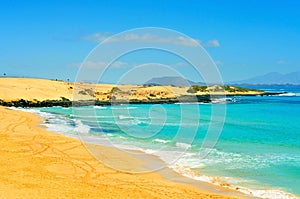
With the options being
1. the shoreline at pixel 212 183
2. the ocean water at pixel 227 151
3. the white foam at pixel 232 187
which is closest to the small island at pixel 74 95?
the ocean water at pixel 227 151

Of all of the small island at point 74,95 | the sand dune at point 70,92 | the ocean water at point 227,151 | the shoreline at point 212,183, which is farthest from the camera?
the sand dune at point 70,92

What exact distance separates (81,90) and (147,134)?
6412 centimetres

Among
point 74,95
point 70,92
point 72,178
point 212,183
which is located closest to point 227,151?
point 212,183

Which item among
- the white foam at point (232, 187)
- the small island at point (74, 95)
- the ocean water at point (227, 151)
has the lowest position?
the white foam at point (232, 187)

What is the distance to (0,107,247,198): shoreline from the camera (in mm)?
14906

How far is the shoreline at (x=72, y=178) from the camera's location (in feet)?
48.9

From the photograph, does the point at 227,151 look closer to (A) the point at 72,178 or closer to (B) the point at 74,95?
(A) the point at 72,178

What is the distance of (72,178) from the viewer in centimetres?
1706

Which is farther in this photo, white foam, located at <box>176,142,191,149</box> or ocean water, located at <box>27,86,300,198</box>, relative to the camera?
white foam, located at <box>176,142,191,149</box>

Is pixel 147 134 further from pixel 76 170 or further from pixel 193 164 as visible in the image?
pixel 76 170

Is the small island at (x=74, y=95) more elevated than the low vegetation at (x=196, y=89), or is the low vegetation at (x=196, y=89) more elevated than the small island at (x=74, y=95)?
the low vegetation at (x=196, y=89)

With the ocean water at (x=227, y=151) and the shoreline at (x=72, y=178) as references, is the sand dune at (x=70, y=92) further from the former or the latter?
the shoreline at (x=72, y=178)

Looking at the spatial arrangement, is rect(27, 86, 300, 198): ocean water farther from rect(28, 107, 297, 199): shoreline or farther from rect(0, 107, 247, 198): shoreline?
rect(0, 107, 247, 198): shoreline

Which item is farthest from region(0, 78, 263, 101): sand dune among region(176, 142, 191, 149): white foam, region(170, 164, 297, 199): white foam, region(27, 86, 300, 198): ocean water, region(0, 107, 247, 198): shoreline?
region(170, 164, 297, 199): white foam
